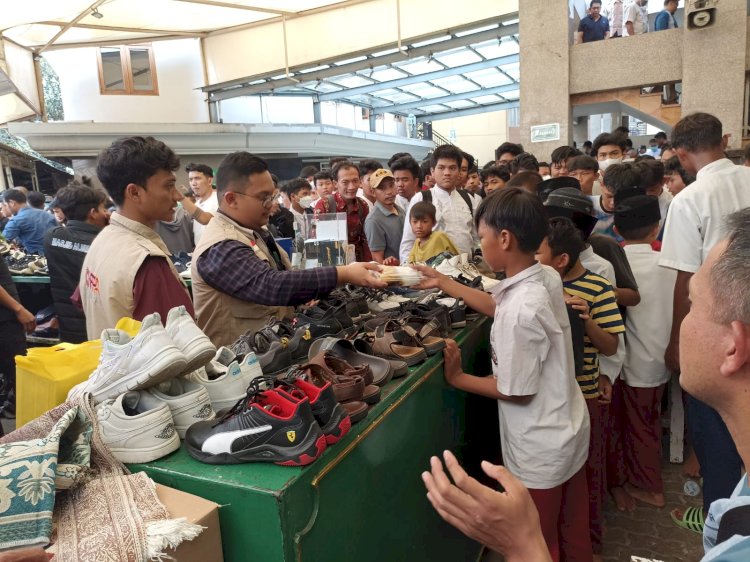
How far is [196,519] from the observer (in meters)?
1.16

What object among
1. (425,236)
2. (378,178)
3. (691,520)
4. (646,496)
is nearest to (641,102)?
(378,178)

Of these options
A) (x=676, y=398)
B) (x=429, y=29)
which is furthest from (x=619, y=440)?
(x=429, y=29)

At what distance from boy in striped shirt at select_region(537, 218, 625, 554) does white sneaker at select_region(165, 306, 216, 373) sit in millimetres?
1739

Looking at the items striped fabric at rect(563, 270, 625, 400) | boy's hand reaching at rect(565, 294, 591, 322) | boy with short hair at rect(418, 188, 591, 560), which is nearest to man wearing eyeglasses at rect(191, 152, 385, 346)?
boy with short hair at rect(418, 188, 591, 560)

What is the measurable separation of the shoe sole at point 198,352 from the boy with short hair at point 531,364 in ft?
3.66

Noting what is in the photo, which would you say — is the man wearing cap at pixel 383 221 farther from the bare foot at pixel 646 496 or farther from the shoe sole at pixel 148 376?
the shoe sole at pixel 148 376

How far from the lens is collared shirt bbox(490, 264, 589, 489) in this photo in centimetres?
194

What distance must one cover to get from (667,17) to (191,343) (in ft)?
33.7

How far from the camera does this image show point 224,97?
13.9 meters

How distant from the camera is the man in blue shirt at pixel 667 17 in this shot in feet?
28.3

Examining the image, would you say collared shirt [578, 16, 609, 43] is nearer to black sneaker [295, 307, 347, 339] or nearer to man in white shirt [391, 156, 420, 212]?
man in white shirt [391, 156, 420, 212]

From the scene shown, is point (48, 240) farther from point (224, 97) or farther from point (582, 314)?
point (224, 97)

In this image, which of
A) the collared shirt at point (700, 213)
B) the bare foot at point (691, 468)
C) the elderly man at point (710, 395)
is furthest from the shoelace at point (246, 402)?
the bare foot at point (691, 468)

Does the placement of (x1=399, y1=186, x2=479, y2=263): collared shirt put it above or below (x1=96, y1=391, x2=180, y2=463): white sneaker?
above
